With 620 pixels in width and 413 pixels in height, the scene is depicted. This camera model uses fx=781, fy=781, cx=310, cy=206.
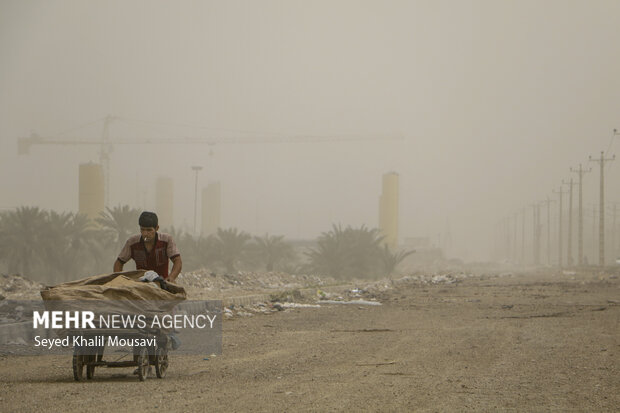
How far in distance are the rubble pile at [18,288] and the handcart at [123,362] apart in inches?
559

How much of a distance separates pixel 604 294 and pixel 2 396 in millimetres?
26165

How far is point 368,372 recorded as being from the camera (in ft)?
31.9

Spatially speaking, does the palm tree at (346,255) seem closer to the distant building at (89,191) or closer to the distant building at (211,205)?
the distant building at (89,191)

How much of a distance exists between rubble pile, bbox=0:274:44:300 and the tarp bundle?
48.4 feet

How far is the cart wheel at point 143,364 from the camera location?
8266 mm

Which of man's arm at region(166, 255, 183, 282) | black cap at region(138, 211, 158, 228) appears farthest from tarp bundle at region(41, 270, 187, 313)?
black cap at region(138, 211, 158, 228)

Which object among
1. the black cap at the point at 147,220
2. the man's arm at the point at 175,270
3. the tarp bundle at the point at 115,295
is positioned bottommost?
the tarp bundle at the point at 115,295

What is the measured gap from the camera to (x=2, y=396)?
24.6 ft

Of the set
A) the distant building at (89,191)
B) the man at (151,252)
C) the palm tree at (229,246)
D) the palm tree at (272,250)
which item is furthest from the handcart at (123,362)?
the distant building at (89,191)

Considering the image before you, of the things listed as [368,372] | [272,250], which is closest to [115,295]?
[368,372]

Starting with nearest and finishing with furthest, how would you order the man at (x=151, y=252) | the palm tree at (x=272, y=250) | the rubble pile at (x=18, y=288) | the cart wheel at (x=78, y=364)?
the cart wheel at (x=78, y=364), the man at (x=151, y=252), the rubble pile at (x=18, y=288), the palm tree at (x=272, y=250)

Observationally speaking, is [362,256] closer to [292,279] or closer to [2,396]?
[292,279]

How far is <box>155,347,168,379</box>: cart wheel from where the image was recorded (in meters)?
8.65

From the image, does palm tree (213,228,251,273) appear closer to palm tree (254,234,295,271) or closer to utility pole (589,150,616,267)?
palm tree (254,234,295,271)
